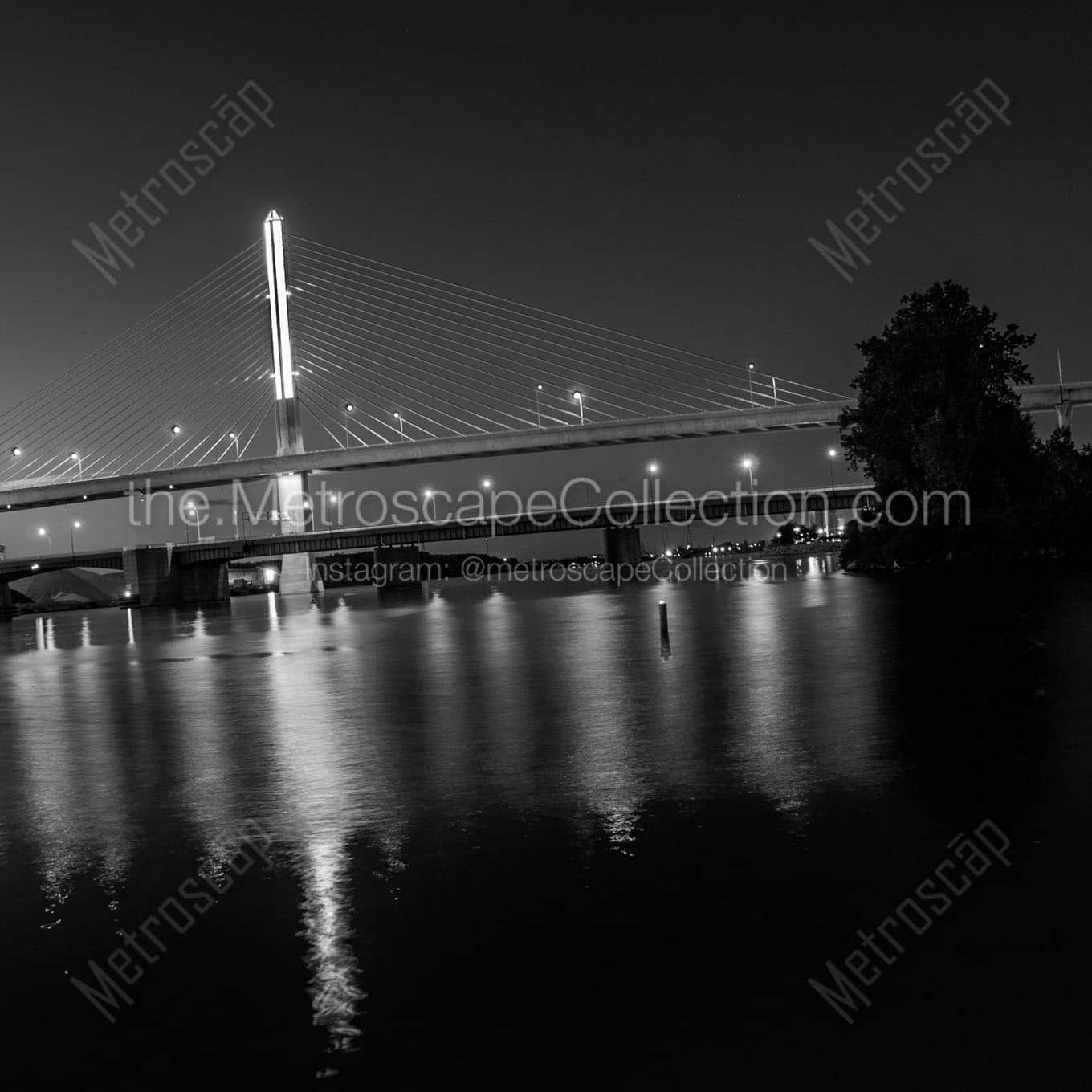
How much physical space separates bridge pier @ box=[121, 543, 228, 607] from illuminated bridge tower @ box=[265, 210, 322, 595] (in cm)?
1261

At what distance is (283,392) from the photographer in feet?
301

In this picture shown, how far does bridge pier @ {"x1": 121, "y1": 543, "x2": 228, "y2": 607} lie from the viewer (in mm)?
101500

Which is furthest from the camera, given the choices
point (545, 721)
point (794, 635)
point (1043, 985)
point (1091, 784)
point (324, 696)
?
point (794, 635)

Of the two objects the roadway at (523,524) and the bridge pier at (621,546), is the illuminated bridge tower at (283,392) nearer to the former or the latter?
the roadway at (523,524)

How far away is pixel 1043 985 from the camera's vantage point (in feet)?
18.9

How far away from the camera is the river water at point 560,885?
5461 millimetres

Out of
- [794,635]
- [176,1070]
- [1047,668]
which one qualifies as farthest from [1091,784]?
[794,635]

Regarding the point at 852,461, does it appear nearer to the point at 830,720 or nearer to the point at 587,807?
the point at 830,720

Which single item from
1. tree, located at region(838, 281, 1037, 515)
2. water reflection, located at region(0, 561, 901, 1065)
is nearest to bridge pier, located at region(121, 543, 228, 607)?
tree, located at region(838, 281, 1037, 515)

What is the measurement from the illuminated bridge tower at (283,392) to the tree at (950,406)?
47.0m

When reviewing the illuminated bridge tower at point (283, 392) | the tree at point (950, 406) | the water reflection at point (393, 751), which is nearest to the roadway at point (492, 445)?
the illuminated bridge tower at point (283, 392)

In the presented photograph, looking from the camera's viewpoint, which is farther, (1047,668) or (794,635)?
(794,635)

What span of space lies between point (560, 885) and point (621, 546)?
10504 centimetres

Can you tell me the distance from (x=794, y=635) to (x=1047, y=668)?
1061cm
